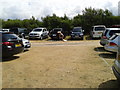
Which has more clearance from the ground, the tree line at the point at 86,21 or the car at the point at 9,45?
the tree line at the point at 86,21

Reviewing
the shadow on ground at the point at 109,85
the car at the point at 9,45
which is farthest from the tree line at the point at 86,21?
the shadow on ground at the point at 109,85

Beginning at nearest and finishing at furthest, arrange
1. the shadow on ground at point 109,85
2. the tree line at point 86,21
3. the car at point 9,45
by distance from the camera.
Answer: the shadow on ground at point 109,85, the car at point 9,45, the tree line at point 86,21

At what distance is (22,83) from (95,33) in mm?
19092

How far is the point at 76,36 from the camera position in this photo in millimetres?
23844

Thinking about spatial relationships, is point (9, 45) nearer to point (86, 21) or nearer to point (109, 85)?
point (109, 85)

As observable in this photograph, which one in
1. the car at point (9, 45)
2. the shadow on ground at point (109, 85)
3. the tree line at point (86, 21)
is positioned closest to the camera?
the shadow on ground at point (109, 85)

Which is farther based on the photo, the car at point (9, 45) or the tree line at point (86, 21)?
the tree line at point (86, 21)

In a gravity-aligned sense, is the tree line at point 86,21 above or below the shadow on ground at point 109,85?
above

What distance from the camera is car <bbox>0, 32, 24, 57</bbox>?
905 centimetres

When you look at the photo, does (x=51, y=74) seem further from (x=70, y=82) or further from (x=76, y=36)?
(x=76, y=36)

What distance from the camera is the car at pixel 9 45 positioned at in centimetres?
905

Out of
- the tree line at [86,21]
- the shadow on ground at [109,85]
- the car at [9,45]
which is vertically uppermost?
the tree line at [86,21]

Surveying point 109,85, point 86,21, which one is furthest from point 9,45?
point 86,21

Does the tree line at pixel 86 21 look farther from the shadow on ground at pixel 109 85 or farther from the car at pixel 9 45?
the shadow on ground at pixel 109 85
